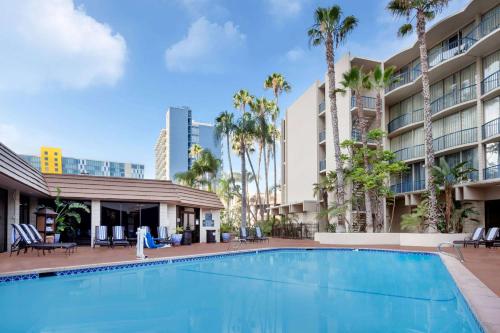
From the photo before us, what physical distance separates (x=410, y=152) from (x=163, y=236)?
15.8m

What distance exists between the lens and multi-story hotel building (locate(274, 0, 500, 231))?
63.4 ft

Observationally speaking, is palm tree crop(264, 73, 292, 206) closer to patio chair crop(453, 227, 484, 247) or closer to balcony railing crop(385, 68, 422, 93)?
balcony railing crop(385, 68, 422, 93)

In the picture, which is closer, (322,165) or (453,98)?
(453,98)

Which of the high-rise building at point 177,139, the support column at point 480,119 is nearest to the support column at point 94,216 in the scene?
the support column at point 480,119

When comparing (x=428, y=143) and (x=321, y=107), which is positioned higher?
(x=321, y=107)

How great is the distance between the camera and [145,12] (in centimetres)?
2341

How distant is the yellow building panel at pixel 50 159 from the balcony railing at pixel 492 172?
9114 centimetres

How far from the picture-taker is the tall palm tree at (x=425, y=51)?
17906 mm

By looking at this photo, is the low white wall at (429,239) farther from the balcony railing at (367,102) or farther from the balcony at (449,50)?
the balcony railing at (367,102)

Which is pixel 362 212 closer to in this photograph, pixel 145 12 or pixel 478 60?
pixel 478 60

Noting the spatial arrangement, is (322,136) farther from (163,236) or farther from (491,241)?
(163,236)

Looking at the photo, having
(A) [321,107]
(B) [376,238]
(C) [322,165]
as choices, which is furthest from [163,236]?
(A) [321,107]

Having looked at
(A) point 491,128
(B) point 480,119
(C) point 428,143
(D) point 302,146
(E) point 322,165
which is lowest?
(E) point 322,165

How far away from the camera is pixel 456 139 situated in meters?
21.4
